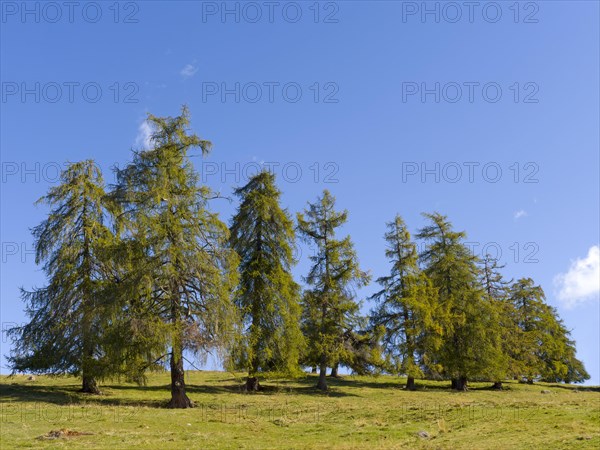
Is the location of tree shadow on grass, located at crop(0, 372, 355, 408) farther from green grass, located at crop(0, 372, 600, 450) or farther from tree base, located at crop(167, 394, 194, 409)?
tree base, located at crop(167, 394, 194, 409)

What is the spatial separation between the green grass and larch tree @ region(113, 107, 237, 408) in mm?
3765

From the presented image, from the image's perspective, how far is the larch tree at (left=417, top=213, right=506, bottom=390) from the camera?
135 feet

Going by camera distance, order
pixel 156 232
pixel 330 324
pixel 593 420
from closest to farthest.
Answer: pixel 593 420
pixel 156 232
pixel 330 324

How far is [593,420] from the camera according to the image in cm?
1841

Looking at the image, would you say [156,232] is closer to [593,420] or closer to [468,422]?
[468,422]

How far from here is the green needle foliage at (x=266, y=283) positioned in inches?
1273

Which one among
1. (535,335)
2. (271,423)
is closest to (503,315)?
(535,335)

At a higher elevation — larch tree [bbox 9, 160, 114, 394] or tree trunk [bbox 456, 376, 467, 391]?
larch tree [bbox 9, 160, 114, 394]

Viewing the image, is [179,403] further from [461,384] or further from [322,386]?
[461,384]

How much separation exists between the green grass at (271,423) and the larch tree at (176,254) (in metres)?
3.77

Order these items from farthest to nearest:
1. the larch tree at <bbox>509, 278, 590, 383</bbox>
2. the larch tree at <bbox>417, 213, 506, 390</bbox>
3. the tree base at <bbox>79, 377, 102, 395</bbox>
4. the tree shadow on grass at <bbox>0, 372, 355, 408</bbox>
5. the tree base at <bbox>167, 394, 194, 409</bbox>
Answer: the larch tree at <bbox>509, 278, 590, 383</bbox>, the larch tree at <bbox>417, 213, 506, 390</bbox>, the tree base at <bbox>79, 377, 102, 395</bbox>, the tree shadow on grass at <bbox>0, 372, 355, 408</bbox>, the tree base at <bbox>167, 394, 194, 409</bbox>

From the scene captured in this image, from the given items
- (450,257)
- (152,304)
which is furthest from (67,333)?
(450,257)

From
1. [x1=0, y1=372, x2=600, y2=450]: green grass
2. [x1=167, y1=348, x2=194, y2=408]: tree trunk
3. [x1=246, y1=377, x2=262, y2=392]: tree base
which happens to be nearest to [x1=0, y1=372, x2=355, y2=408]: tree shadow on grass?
[x1=0, y1=372, x2=600, y2=450]: green grass

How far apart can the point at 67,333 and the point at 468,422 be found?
21362mm
